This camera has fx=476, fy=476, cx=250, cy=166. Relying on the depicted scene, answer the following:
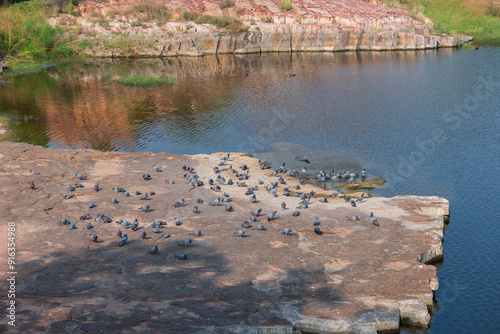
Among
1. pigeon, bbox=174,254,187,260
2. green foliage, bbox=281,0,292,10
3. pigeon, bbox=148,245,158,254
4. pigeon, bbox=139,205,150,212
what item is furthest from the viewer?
green foliage, bbox=281,0,292,10

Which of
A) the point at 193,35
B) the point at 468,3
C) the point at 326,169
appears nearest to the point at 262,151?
the point at 326,169

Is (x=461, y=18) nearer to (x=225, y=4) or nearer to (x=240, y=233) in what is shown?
(x=225, y=4)

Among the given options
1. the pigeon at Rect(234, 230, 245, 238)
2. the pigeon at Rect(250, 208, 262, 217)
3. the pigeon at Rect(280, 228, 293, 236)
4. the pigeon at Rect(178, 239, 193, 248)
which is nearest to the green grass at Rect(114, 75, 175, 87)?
the pigeon at Rect(250, 208, 262, 217)

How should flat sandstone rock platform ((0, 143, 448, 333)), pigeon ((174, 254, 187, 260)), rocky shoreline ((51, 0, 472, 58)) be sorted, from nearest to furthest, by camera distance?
flat sandstone rock platform ((0, 143, 448, 333)) → pigeon ((174, 254, 187, 260)) → rocky shoreline ((51, 0, 472, 58))

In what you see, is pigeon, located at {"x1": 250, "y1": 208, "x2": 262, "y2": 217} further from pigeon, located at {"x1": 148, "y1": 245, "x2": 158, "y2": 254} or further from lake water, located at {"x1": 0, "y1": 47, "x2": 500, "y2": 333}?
lake water, located at {"x1": 0, "y1": 47, "x2": 500, "y2": 333}

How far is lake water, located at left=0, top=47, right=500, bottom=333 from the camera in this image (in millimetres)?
19086

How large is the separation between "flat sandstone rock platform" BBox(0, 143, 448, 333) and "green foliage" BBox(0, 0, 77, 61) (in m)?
47.7

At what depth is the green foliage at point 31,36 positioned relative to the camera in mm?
62062

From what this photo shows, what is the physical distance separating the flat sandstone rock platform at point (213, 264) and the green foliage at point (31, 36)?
47.7 metres

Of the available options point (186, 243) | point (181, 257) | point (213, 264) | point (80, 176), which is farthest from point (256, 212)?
point (80, 176)

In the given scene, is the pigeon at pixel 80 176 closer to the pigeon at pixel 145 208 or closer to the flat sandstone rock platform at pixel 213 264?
the flat sandstone rock platform at pixel 213 264

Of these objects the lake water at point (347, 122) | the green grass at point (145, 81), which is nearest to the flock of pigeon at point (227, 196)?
the lake water at point (347, 122)

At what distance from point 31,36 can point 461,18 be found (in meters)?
65.9

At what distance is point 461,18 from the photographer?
256 ft
